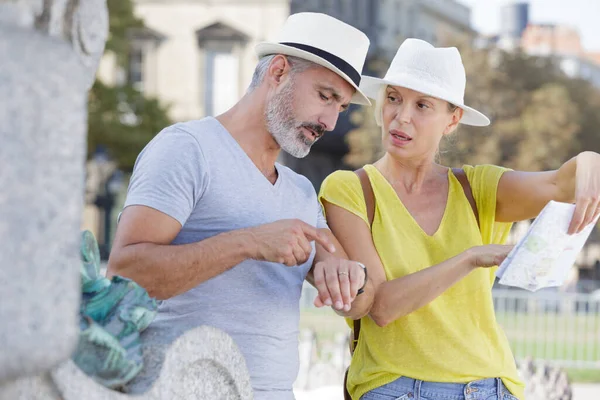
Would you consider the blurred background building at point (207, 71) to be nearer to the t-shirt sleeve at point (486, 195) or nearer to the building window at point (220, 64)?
the building window at point (220, 64)

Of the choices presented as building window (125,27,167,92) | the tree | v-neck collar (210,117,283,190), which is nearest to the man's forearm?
v-neck collar (210,117,283,190)

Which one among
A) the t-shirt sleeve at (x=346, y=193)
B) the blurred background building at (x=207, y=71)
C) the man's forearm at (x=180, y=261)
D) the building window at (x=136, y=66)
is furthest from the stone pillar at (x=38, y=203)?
the building window at (x=136, y=66)

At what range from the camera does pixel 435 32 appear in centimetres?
5359

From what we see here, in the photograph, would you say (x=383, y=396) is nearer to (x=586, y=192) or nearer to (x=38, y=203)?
(x=586, y=192)

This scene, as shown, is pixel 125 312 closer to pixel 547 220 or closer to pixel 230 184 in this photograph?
pixel 230 184

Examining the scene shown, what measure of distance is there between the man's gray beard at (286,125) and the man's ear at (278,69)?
0.06m

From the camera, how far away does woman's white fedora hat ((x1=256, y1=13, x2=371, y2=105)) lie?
12.1ft

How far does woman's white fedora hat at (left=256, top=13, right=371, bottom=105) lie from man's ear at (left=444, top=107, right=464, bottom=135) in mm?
376

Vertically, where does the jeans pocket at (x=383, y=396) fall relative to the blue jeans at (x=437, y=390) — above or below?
below

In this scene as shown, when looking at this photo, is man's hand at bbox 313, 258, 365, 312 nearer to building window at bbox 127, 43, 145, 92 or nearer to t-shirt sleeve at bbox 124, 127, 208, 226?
t-shirt sleeve at bbox 124, 127, 208, 226

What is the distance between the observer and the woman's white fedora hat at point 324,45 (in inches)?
145

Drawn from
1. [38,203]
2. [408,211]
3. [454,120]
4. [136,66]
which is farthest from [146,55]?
[38,203]

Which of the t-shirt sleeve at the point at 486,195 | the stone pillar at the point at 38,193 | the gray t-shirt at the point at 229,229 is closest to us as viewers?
the stone pillar at the point at 38,193

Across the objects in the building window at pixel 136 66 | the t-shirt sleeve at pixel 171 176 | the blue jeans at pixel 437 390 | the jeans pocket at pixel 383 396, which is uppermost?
the t-shirt sleeve at pixel 171 176
